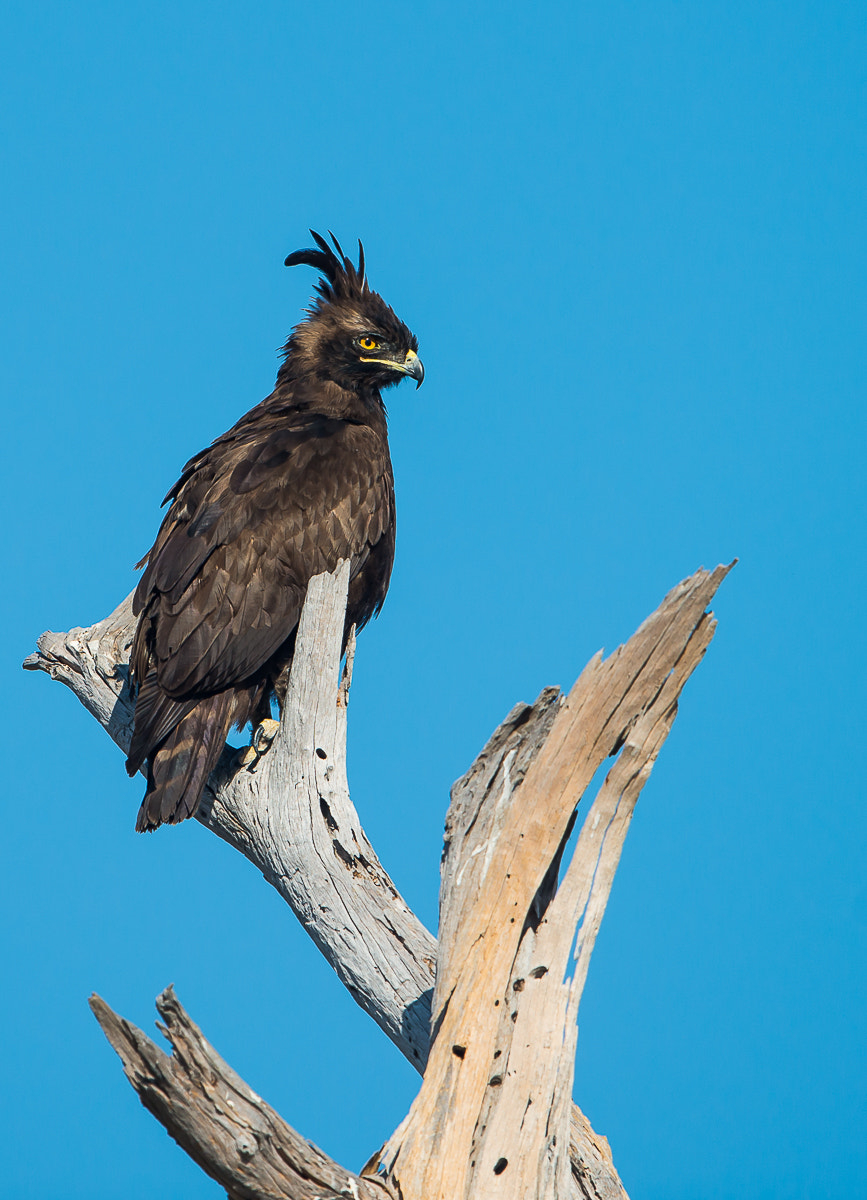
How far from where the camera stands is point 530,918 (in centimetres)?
390

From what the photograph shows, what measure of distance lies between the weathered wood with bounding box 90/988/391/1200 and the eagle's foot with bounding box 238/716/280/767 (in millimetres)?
2225

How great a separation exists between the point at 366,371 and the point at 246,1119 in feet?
15.7

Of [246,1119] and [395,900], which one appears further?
[395,900]

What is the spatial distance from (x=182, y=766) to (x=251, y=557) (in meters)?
1.14

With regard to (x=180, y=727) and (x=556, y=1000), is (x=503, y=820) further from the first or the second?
(x=180, y=727)

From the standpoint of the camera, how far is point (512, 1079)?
12.1 ft

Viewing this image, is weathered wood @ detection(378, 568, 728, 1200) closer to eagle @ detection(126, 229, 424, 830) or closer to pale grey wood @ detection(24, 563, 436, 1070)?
pale grey wood @ detection(24, 563, 436, 1070)

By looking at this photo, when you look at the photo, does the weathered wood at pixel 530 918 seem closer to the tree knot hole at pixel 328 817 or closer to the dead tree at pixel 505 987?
the dead tree at pixel 505 987

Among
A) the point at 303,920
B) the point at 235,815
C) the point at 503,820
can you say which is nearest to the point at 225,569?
the point at 235,815

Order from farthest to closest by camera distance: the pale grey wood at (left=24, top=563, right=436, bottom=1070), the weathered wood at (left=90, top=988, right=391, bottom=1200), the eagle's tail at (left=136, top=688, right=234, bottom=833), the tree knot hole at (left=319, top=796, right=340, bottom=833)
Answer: the eagle's tail at (left=136, top=688, right=234, bottom=833) → the tree knot hole at (left=319, top=796, right=340, bottom=833) → the pale grey wood at (left=24, top=563, right=436, bottom=1070) → the weathered wood at (left=90, top=988, right=391, bottom=1200)

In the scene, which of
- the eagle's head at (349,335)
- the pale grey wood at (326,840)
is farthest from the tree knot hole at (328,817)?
the eagle's head at (349,335)

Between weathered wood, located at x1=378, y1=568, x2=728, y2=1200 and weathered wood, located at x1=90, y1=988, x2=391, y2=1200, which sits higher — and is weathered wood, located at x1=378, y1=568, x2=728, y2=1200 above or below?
above

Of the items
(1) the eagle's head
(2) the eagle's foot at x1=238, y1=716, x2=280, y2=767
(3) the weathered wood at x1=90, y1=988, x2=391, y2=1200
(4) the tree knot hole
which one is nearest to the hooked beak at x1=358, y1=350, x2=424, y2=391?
(1) the eagle's head

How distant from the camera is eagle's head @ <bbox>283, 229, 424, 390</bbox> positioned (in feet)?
22.7
